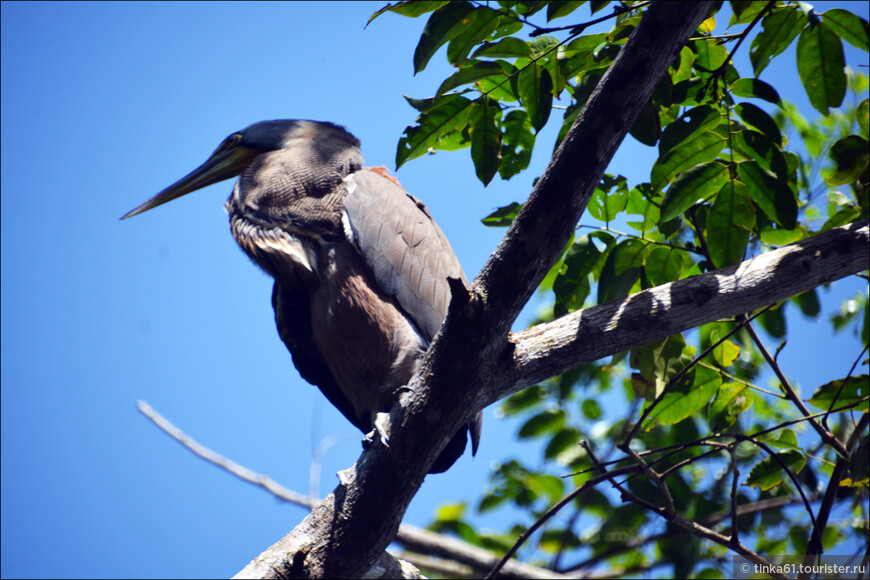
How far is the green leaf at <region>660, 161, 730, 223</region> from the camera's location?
8.18ft

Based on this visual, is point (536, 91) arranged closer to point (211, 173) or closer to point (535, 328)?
point (535, 328)

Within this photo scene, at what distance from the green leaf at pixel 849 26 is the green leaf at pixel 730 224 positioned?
0.64 m

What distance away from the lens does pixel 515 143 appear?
2.84m

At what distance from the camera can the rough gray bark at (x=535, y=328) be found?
2.10m

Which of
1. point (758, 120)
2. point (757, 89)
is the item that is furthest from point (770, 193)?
point (757, 89)

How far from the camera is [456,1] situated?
2.29 m

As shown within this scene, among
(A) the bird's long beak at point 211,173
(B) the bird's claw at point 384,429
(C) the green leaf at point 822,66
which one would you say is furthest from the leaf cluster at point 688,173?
Answer: (A) the bird's long beak at point 211,173

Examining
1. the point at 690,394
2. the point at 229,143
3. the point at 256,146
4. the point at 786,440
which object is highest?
the point at 229,143

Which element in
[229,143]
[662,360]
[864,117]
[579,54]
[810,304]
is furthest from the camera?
[229,143]

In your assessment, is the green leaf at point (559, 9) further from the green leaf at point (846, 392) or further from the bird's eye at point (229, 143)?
the bird's eye at point (229, 143)

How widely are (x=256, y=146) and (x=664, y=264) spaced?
3.00 m

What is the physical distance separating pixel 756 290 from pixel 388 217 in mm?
1991

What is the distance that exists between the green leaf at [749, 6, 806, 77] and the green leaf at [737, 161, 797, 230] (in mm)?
383

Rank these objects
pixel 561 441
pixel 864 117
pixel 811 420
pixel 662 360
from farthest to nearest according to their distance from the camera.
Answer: pixel 561 441 → pixel 864 117 → pixel 662 360 → pixel 811 420
